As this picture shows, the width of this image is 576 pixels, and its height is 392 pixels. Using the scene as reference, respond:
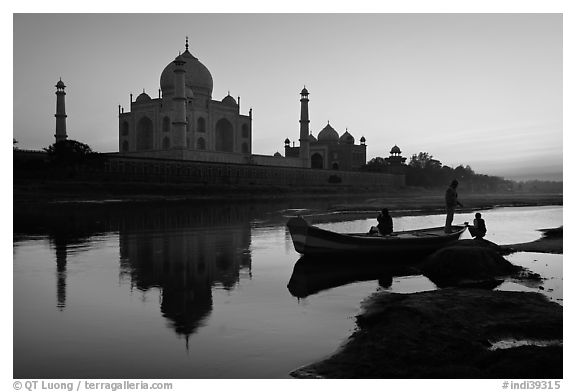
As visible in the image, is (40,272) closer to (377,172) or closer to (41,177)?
(41,177)

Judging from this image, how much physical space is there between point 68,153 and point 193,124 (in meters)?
20.8

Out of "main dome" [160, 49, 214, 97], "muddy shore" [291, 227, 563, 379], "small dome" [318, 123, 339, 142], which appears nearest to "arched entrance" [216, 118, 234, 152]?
"main dome" [160, 49, 214, 97]

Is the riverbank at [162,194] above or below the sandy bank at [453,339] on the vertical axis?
above

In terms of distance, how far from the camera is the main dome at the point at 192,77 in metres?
56.0

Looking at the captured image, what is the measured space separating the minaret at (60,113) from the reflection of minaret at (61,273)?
36892mm

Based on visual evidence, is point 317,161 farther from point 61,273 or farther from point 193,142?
point 61,273

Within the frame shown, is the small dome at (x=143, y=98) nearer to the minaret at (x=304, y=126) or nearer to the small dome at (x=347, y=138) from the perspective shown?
the minaret at (x=304, y=126)

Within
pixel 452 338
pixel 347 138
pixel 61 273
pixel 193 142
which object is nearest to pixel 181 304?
pixel 61 273

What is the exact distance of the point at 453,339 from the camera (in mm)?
5320

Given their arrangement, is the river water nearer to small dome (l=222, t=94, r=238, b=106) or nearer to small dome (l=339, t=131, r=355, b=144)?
small dome (l=222, t=94, r=238, b=106)

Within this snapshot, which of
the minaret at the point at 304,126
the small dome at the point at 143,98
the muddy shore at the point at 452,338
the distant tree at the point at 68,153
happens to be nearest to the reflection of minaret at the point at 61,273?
the muddy shore at the point at 452,338

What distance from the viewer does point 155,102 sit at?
185ft

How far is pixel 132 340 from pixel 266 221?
16.0 m

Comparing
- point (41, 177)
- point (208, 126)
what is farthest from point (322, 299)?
point (208, 126)
